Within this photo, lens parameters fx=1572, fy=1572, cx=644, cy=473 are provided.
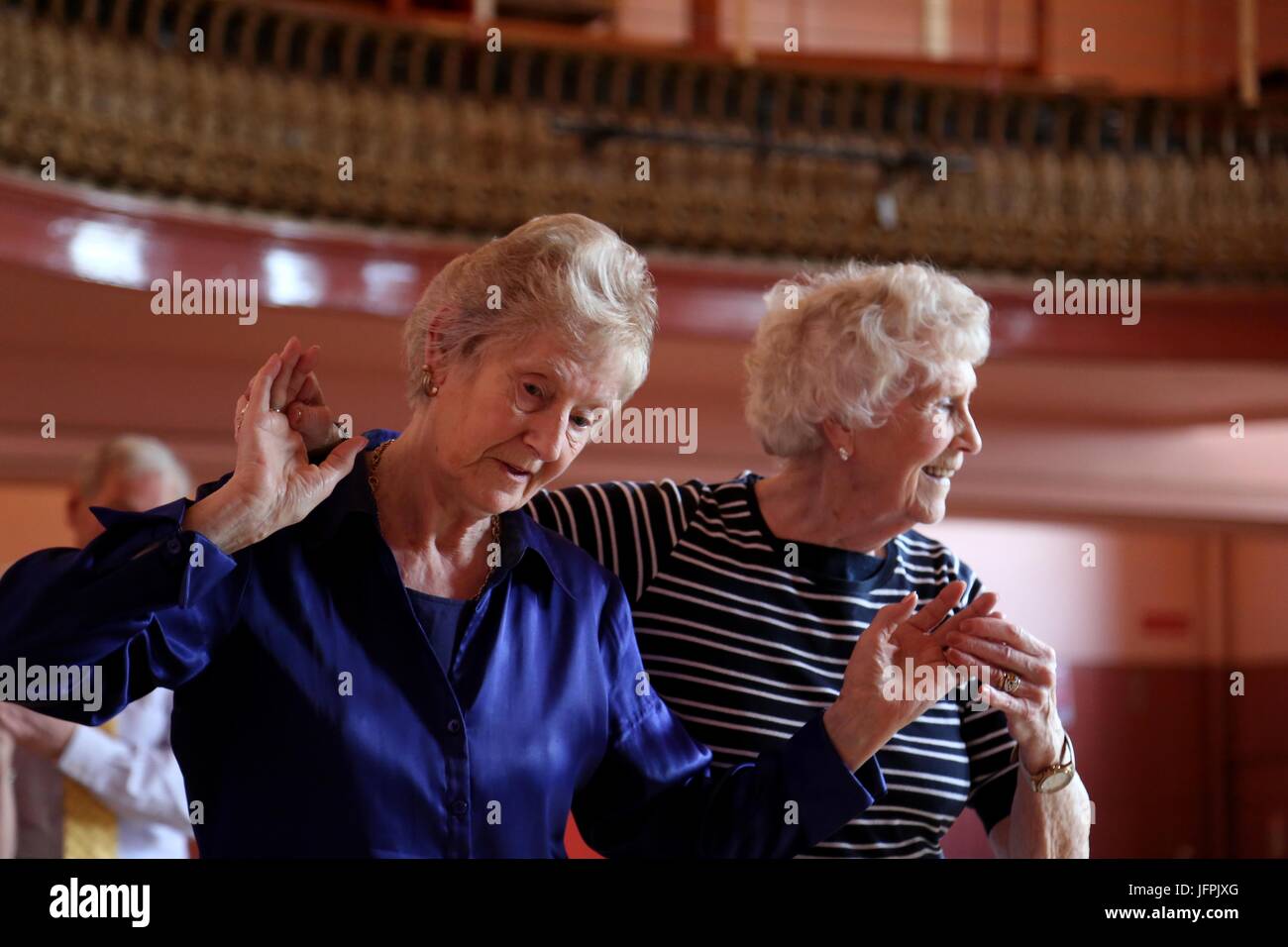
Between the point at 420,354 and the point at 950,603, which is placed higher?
the point at 420,354

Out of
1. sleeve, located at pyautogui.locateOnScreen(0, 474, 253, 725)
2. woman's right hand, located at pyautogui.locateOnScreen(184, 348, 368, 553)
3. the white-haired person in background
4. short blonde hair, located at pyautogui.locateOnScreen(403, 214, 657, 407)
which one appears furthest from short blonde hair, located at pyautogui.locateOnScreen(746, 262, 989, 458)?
the white-haired person in background

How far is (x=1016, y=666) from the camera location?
6.64 feet

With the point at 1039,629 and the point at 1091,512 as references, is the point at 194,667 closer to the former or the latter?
the point at 1091,512

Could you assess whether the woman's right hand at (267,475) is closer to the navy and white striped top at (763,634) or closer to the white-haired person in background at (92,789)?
the navy and white striped top at (763,634)

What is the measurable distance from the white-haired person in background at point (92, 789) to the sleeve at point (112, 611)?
1.50 metres

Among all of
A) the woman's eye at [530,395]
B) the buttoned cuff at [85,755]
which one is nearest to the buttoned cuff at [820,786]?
the woman's eye at [530,395]

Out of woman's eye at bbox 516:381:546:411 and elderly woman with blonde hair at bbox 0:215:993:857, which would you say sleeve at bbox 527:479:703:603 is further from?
woman's eye at bbox 516:381:546:411

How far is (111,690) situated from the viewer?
1.65 metres

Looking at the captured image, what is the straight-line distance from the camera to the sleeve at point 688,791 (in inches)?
77.7

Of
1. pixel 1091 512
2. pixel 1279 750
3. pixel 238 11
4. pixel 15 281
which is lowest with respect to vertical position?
pixel 1279 750

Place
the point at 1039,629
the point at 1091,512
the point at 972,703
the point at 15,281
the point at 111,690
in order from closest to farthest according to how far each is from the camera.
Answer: the point at 111,690
the point at 972,703
the point at 15,281
the point at 1091,512
the point at 1039,629

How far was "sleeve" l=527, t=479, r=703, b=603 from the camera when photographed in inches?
92.7

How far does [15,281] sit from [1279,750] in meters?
7.09

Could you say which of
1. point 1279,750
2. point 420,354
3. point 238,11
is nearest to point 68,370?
point 238,11
